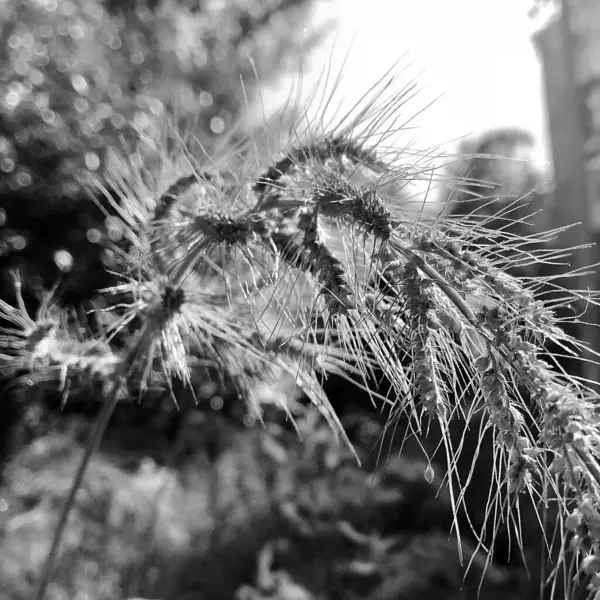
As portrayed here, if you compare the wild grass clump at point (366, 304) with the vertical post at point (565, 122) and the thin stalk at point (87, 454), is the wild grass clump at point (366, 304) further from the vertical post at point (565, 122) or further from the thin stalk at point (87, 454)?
the vertical post at point (565, 122)

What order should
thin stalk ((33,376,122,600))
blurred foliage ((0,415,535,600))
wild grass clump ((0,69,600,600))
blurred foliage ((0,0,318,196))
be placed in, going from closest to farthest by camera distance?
wild grass clump ((0,69,600,600)), thin stalk ((33,376,122,600)), blurred foliage ((0,415,535,600)), blurred foliage ((0,0,318,196))

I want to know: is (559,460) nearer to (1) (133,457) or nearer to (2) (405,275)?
(2) (405,275)

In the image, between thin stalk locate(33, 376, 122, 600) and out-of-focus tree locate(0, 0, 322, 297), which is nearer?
thin stalk locate(33, 376, 122, 600)

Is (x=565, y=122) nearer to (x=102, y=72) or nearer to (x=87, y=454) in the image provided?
(x=102, y=72)

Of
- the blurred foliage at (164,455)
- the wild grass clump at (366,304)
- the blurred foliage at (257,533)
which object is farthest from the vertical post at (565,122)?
the wild grass clump at (366,304)

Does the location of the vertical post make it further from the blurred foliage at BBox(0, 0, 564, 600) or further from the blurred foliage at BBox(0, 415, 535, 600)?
the blurred foliage at BBox(0, 415, 535, 600)

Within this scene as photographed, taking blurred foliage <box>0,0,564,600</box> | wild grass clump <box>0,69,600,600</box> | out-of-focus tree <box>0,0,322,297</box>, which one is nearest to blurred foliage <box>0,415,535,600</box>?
blurred foliage <box>0,0,564,600</box>

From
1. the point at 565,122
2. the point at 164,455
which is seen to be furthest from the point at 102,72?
the point at 565,122

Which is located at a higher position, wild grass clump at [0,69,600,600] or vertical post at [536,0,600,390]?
vertical post at [536,0,600,390]

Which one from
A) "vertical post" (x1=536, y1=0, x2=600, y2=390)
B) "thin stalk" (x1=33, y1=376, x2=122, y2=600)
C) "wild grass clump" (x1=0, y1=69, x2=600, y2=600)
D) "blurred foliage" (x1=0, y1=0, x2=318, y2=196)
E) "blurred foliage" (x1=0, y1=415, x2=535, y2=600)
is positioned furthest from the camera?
"vertical post" (x1=536, y1=0, x2=600, y2=390)
